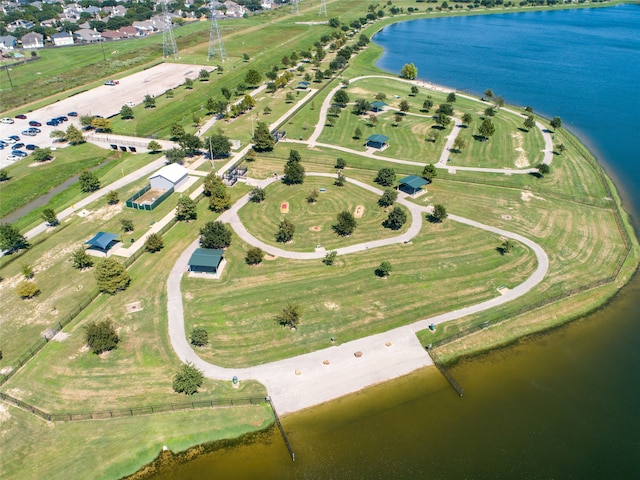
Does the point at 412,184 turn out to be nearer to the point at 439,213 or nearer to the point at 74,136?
the point at 439,213

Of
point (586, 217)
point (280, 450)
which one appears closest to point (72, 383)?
point (280, 450)

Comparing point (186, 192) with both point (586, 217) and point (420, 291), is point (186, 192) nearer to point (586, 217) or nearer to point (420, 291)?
point (420, 291)

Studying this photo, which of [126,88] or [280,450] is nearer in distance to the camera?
[280,450]

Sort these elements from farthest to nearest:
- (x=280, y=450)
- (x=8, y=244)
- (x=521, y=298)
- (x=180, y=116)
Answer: (x=180, y=116) → (x=8, y=244) → (x=521, y=298) → (x=280, y=450)

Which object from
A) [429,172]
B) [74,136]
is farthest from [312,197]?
[74,136]

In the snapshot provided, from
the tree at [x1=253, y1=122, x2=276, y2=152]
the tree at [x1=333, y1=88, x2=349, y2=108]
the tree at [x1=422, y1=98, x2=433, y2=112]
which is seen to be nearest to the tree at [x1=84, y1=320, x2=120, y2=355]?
the tree at [x1=253, y1=122, x2=276, y2=152]

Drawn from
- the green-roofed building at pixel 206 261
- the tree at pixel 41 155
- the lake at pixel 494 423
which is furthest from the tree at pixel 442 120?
the tree at pixel 41 155

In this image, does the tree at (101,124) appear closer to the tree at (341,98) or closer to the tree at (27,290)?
the tree at (27,290)
